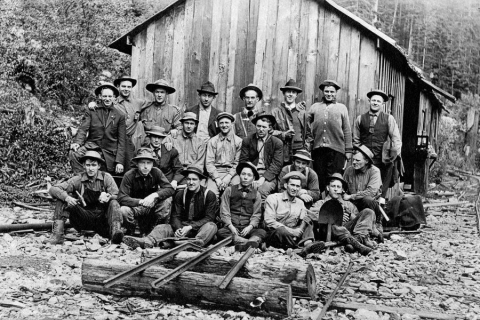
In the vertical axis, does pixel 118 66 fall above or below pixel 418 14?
below

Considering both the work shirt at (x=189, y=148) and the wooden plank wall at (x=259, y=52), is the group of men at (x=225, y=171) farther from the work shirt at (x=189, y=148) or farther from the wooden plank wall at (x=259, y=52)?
the wooden plank wall at (x=259, y=52)

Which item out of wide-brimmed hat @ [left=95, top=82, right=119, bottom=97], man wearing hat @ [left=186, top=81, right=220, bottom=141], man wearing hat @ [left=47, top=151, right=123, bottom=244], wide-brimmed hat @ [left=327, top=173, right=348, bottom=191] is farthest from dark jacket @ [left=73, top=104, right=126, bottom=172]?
wide-brimmed hat @ [left=327, top=173, right=348, bottom=191]

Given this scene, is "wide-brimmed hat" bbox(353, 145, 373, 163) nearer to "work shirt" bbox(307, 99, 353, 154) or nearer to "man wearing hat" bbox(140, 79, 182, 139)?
"work shirt" bbox(307, 99, 353, 154)

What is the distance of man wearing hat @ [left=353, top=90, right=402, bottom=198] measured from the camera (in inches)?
376

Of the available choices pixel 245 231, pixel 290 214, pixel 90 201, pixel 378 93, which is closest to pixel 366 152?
pixel 378 93

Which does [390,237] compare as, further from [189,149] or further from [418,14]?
[418,14]

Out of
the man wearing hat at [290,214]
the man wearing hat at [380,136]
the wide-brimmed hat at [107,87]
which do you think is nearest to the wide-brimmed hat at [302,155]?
the man wearing hat at [290,214]

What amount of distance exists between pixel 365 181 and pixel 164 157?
3219mm

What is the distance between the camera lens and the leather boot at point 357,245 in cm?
770

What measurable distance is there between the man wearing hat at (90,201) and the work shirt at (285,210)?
7.11 feet

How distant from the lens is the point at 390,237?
30.2ft

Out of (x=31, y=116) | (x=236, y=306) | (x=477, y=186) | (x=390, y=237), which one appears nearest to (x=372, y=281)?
(x=236, y=306)

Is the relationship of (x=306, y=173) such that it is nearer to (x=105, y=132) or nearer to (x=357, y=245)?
(x=357, y=245)

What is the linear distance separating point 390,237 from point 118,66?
35.0ft
